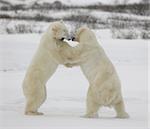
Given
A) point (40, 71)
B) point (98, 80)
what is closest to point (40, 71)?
point (40, 71)

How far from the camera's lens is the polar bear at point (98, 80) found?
Answer: 4562 millimetres

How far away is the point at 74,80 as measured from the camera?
296 inches

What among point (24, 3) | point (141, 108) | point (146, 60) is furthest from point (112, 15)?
point (141, 108)

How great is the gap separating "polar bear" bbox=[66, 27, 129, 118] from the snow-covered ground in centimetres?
15

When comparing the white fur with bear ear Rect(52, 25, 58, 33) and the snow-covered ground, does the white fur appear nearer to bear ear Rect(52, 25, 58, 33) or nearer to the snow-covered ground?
bear ear Rect(52, 25, 58, 33)

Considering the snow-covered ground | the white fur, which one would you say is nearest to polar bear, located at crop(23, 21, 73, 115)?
the white fur

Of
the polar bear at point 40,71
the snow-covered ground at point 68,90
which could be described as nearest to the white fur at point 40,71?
the polar bear at point 40,71

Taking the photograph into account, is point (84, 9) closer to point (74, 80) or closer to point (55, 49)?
point (74, 80)

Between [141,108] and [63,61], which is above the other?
[63,61]

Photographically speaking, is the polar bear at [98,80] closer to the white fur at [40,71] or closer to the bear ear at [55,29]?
the white fur at [40,71]

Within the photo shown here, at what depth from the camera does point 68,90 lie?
6.61 m

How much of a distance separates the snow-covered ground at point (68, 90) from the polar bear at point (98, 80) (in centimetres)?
15

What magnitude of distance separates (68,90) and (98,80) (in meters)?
2.08

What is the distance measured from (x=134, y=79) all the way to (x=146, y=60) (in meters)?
2.32
